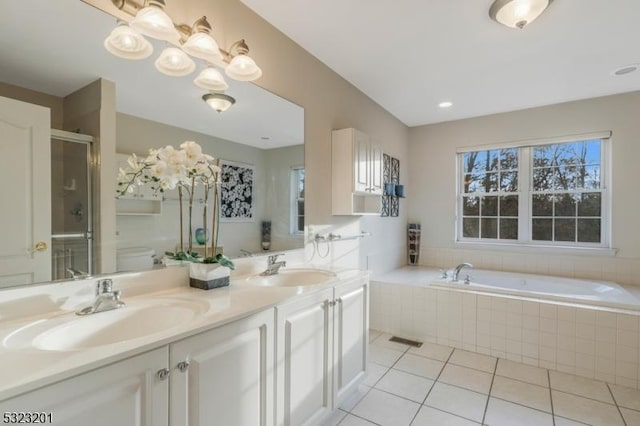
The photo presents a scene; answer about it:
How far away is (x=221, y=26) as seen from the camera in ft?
5.71

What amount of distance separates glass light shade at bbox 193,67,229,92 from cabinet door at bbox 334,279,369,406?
1.34 meters

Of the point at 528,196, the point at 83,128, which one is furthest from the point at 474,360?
the point at 83,128

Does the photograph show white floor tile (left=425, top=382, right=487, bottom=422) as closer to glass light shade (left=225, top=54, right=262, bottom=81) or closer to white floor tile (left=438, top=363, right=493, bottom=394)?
white floor tile (left=438, top=363, right=493, bottom=394)

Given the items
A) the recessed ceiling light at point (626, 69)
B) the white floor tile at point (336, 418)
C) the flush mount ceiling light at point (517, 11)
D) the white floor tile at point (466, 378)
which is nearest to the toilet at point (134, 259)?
the white floor tile at point (336, 418)

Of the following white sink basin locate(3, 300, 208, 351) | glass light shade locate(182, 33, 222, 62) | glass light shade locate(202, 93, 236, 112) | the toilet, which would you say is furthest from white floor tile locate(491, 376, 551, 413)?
glass light shade locate(182, 33, 222, 62)

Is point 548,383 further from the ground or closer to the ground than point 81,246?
closer to the ground

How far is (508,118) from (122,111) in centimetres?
405

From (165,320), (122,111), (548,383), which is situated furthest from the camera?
(548,383)

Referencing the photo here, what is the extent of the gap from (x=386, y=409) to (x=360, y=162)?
1.85 metres

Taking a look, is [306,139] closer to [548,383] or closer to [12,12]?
[12,12]

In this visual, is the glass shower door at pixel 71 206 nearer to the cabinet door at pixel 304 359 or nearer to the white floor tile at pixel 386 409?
the cabinet door at pixel 304 359

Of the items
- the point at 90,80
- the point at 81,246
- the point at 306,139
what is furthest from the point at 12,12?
the point at 306,139

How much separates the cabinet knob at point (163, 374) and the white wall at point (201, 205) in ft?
2.15

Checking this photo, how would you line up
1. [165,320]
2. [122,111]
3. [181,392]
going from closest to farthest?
[181,392] → [165,320] → [122,111]
